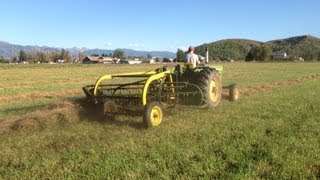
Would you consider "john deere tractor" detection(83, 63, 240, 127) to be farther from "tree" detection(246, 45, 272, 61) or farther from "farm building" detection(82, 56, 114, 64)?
"farm building" detection(82, 56, 114, 64)

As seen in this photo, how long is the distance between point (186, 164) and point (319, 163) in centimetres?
190

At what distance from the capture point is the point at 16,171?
6039 millimetres

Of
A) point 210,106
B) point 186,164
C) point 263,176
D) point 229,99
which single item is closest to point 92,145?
point 186,164

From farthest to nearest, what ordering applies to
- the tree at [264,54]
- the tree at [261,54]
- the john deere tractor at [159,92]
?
the tree at [261,54], the tree at [264,54], the john deere tractor at [159,92]

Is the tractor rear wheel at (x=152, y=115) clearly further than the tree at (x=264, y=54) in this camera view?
No

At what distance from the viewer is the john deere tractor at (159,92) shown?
9.59 metres

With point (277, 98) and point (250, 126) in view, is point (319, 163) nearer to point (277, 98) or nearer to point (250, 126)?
point (250, 126)

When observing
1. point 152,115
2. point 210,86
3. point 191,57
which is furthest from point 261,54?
point 152,115

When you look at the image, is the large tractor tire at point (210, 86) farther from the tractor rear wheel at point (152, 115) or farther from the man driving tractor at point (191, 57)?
the tractor rear wheel at point (152, 115)

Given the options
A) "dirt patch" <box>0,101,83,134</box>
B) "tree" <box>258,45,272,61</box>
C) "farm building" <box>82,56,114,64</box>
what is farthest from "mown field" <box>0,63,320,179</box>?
"farm building" <box>82,56,114,64</box>

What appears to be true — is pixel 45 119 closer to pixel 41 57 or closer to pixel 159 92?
pixel 159 92

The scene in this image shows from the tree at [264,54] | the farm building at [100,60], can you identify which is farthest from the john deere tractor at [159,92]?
the farm building at [100,60]

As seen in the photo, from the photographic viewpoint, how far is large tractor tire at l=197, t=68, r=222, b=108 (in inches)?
451

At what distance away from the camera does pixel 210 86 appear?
11.9m
